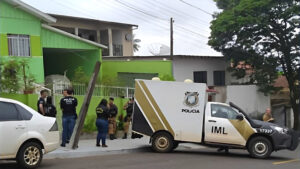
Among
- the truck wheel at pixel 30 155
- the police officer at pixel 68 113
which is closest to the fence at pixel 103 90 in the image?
the police officer at pixel 68 113

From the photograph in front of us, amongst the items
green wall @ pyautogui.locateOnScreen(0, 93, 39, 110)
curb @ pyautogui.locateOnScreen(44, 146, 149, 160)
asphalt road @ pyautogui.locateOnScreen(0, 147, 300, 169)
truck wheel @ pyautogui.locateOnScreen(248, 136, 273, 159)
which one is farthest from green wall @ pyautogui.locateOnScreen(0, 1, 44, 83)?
truck wheel @ pyautogui.locateOnScreen(248, 136, 273, 159)

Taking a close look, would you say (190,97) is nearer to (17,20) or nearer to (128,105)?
(128,105)

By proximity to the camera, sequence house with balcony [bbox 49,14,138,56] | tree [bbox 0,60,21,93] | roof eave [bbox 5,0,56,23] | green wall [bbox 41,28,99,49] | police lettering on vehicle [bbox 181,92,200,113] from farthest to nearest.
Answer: house with balcony [bbox 49,14,138,56] < green wall [bbox 41,28,99,49] < roof eave [bbox 5,0,56,23] < tree [bbox 0,60,21,93] < police lettering on vehicle [bbox 181,92,200,113]

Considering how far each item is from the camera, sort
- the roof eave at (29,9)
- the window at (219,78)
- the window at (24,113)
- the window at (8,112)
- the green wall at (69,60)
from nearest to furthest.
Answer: the window at (8,112) → the window at (24,113) → the roof eave at (29,9) → the green wall at (69,60) → the window at (219,78)

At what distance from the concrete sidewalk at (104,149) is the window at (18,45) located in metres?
7.79

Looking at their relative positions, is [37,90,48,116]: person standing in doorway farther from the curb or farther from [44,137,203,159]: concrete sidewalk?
the curb

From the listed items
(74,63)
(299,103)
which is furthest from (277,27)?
(74,63)

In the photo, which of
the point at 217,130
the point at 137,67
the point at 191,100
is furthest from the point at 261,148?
the point at 137,67

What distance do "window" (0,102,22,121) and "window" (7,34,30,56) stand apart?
1235cm

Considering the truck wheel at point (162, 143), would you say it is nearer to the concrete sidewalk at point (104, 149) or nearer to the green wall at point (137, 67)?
the concrete sidewalk at point (104, 149)

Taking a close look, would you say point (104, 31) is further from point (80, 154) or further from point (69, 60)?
point (80, 154)

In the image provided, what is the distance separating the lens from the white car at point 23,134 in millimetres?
9180

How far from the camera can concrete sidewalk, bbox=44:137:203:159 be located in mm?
12113

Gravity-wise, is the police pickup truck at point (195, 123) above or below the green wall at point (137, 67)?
below
